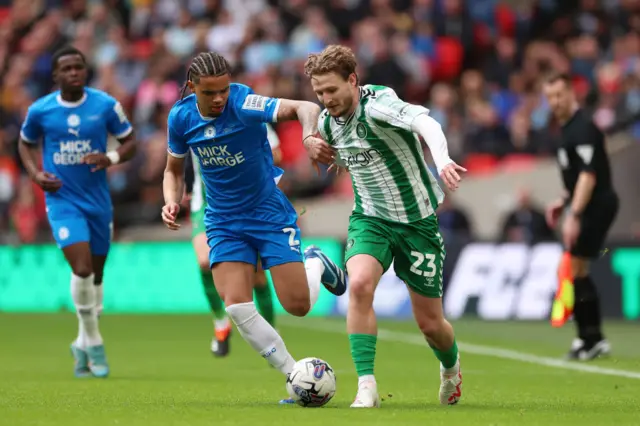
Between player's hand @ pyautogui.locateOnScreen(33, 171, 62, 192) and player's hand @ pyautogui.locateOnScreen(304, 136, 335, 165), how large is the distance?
3671mm

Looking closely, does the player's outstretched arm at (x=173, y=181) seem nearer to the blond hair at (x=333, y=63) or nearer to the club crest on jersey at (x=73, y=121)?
the blond hair at (x=333, y=63)

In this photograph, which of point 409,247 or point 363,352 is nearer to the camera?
point 363,352

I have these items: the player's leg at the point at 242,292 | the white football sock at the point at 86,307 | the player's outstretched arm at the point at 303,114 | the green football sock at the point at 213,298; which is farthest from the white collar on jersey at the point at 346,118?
the green football sock at the point at 213,298

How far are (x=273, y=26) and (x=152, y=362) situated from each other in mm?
11967

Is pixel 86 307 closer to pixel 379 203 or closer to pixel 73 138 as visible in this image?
pixel 73 138

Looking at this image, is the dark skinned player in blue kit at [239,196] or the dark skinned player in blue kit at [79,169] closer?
the dark skinned player in blue kit at [239,196]

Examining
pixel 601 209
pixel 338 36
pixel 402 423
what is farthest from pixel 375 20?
pixel 402 423

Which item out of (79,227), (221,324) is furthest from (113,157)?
(221,324)

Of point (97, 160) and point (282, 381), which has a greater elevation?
point (97, 160)

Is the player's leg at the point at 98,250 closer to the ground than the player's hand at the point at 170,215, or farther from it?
closer to the ground

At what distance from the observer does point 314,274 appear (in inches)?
371

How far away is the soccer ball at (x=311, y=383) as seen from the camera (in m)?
8.08

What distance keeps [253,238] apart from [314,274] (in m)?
0.77

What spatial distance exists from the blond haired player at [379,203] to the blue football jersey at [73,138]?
3456mm
